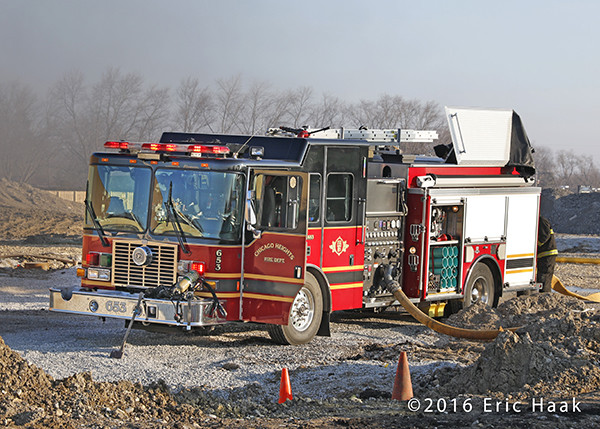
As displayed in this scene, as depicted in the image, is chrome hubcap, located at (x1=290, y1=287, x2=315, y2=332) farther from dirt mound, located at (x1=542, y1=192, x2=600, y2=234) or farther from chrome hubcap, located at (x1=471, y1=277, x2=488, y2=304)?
dirt mound, located at (x1=542, y1=192, x2=600, y2=234)

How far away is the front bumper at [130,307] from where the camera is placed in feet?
35.4

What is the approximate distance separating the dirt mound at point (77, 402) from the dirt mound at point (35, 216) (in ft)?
74.6

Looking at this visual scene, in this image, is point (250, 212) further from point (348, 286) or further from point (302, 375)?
point (348, 286)

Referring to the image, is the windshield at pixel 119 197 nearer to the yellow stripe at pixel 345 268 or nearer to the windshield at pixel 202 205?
the windshield at pixel 202 205

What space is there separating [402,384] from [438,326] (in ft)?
14.0

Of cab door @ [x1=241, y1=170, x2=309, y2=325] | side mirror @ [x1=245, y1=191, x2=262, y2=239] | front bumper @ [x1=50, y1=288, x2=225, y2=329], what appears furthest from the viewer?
cab door @ [x1=241, y1=170, x2=309, y2=325]

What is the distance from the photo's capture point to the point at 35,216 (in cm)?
4203

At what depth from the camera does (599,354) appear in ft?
32.1

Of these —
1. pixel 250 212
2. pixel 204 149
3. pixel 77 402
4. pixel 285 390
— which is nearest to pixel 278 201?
pixel 250 212

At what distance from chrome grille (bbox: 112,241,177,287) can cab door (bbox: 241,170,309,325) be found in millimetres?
927

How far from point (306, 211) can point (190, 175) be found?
1509mm

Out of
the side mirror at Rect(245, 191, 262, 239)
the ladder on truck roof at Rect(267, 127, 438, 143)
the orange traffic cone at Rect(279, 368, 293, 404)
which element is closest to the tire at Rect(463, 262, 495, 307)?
the ladder on truck roof at Rect(267, 127, 438, 143)

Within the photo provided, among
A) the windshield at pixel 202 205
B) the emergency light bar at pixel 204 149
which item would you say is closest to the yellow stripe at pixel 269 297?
the windshield at pixel 202 205

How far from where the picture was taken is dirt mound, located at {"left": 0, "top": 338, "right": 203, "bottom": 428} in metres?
7.50
